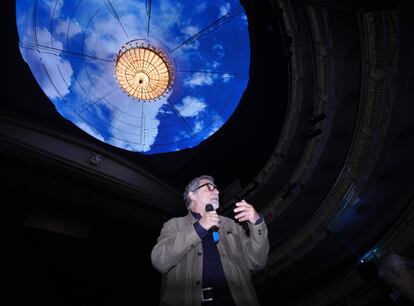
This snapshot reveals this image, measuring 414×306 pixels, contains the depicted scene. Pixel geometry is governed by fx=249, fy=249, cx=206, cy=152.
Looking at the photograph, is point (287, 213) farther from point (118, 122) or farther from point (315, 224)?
point (118, 122)

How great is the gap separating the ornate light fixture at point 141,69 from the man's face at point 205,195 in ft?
15.6

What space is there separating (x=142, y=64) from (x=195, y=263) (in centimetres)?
565

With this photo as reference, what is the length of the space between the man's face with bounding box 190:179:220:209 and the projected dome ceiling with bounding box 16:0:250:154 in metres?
4.76

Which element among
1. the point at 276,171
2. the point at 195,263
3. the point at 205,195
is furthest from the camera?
the point at 276,171

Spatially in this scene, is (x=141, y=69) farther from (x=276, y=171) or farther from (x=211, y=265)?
(x=211, y=265)

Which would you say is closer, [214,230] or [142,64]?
[214,230]

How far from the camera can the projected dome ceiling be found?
630cm

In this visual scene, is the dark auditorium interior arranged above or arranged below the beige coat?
above

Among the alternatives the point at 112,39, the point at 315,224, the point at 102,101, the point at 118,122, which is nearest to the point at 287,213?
the point at 315,224

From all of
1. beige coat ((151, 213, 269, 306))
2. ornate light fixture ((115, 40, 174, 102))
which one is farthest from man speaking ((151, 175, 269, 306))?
ornate light fixture ((115, 40, 174, 102))

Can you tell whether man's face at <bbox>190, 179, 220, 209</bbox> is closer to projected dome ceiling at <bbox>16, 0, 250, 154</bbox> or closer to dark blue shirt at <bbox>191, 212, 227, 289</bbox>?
A: dark blue shirt at <bbox>191, 212, 227, 289</bbox>

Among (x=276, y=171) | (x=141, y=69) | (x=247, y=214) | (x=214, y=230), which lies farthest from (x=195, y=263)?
(x=141, y=69)

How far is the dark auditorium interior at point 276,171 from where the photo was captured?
15.2 ft

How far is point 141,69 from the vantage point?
20.8 feet
